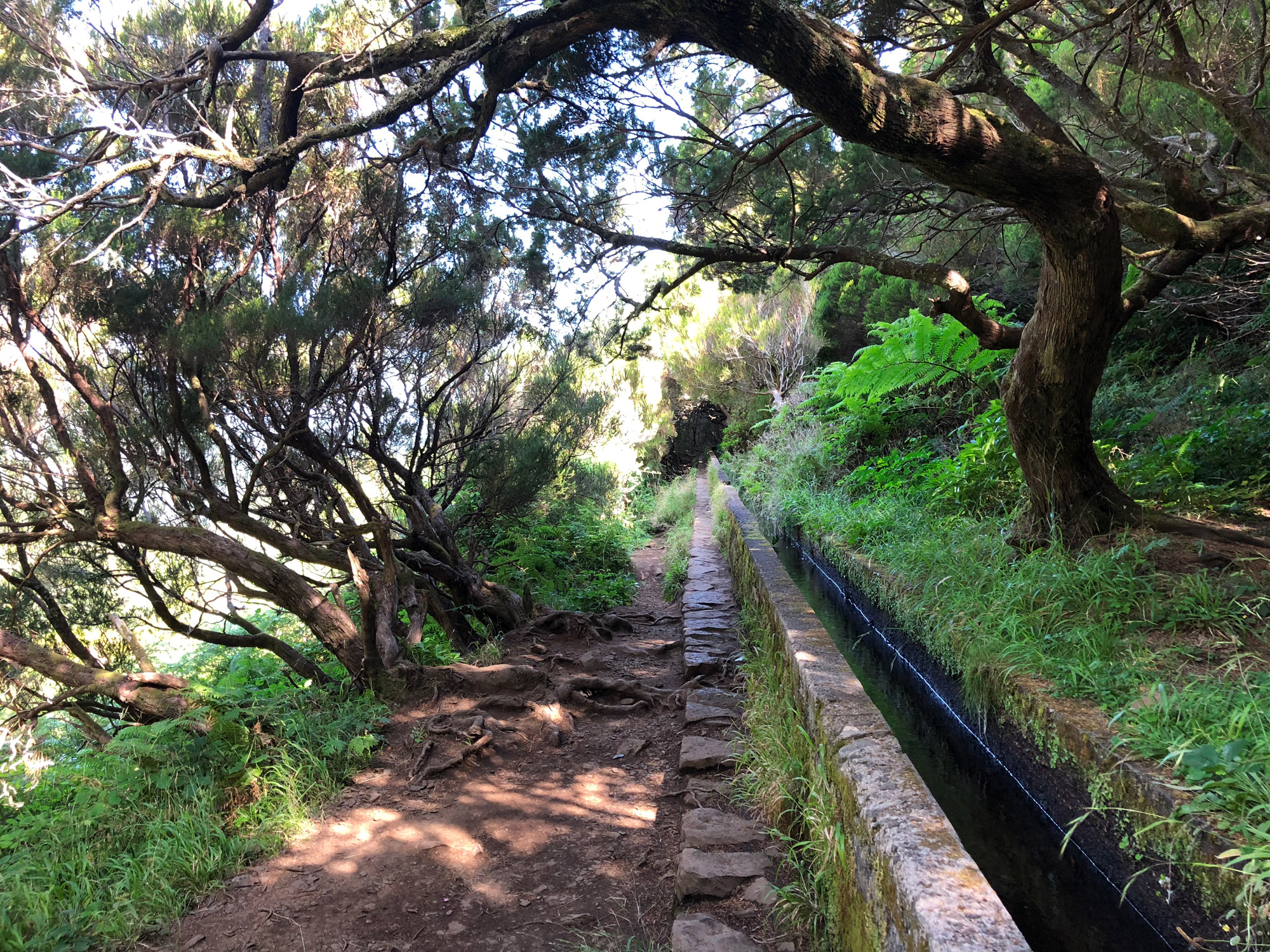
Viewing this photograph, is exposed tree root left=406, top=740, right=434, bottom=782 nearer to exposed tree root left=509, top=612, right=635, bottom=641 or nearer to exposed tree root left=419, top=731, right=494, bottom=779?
exposed tree root left=419, top=731, right=494, bottom=779

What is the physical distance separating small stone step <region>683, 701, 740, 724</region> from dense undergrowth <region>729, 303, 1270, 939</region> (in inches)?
56.4

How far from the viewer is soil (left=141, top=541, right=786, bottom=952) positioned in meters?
3.11

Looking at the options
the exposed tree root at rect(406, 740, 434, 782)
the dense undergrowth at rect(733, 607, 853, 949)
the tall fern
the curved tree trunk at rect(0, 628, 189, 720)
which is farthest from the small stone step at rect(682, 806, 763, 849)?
the tall fern

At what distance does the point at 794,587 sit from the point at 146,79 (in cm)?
542

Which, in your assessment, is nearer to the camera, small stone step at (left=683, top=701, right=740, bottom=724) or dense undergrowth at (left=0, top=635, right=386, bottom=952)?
dense undergrowth at (left=0, top=635, right=386, bottom=952)

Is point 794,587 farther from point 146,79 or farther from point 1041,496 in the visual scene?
point 146,79

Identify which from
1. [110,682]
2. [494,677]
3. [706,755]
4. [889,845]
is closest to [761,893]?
[889,845]

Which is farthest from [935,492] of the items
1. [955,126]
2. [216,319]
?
[216,319]

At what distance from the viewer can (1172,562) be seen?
420cm

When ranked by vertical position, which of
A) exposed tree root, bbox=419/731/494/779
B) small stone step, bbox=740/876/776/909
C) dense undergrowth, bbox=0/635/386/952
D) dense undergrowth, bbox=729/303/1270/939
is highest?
dense undergrowth, bbox=729/303/1270/939

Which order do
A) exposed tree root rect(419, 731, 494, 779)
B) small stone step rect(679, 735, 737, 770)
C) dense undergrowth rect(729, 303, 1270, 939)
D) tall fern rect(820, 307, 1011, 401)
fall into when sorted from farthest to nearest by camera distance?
tall fern rect(820, 307, 1011, 401) → exposed tree root rect(419, 731, 494, 779) → small stone step rect(679, 735, 737, 770) → dense undergrowth rect(729, 303, 1270, 939)

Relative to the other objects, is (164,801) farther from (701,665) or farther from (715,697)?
(701,665)

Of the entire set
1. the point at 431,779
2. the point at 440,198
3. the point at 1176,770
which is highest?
the point at 440,198

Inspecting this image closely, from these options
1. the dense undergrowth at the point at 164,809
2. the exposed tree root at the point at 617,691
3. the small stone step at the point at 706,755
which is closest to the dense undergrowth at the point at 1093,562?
the small stone step at the point at 706,755
